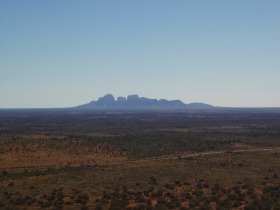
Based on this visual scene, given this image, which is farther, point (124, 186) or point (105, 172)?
point (105, 172)

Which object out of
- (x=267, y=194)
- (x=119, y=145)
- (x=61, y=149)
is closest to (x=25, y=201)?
(x=267, y=194)

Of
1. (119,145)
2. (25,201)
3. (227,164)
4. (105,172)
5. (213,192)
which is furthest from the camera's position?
(119,145)

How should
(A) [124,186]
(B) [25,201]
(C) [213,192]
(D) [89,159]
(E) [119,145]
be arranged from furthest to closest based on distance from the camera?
(E) [119,145] → (D) [89,159] → (A) [124,186] → (C) [213,192] → (B) [25,201]

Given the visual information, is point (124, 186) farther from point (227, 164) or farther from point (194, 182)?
point (227, 164)

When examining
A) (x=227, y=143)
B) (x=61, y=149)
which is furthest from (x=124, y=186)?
(x=227, y=143)

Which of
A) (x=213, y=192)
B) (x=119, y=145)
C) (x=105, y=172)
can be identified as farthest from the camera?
(x=119, y=145)

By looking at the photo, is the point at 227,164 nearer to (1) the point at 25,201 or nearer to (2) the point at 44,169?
(2) the point at 44,169

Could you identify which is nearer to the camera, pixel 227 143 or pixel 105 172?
pixel 105 172

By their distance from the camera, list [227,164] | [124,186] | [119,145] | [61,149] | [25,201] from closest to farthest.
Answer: [25,201]
[124,186]
[227,164]
[61,149]
[119,145]
